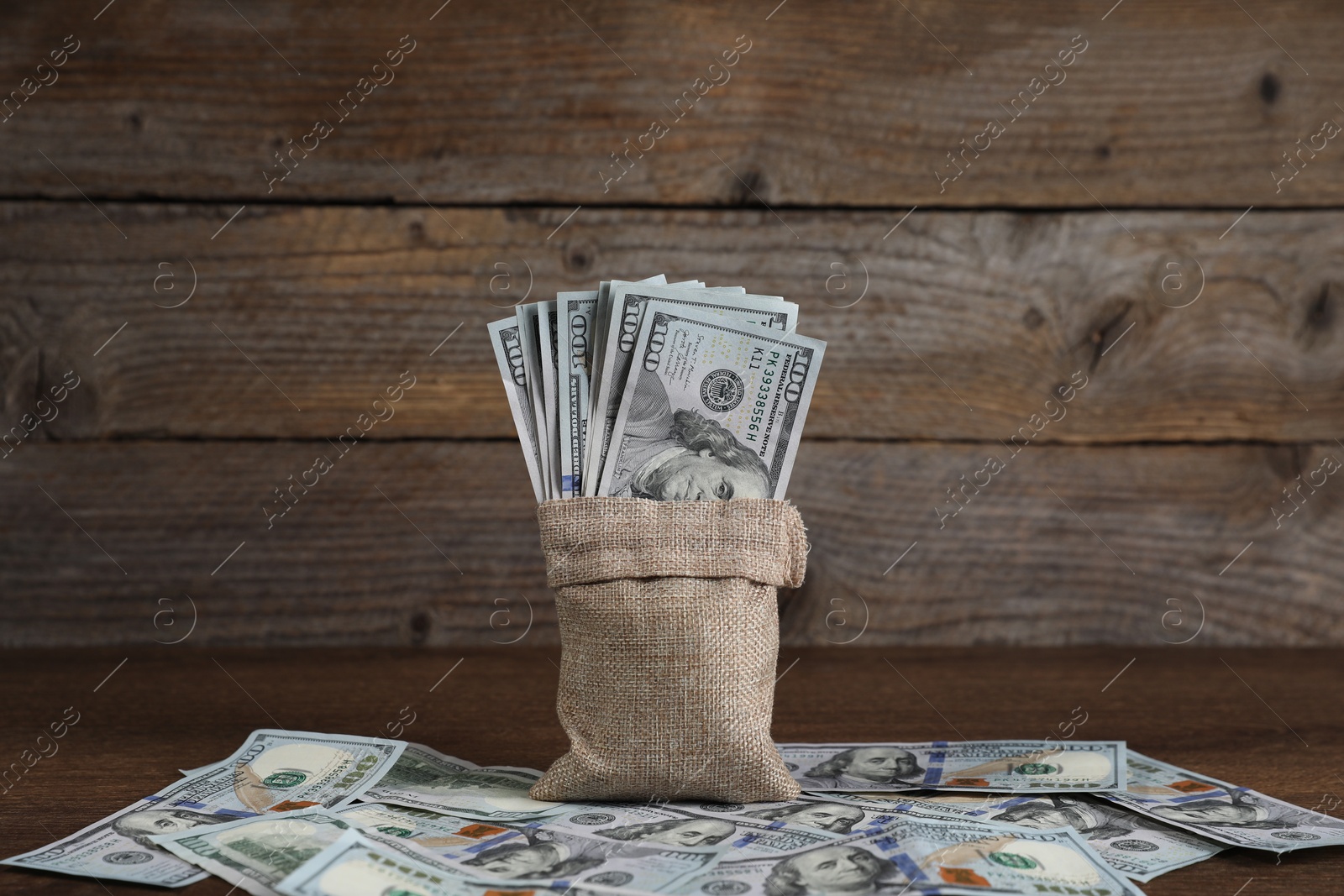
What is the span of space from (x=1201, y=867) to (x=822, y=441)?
831mm

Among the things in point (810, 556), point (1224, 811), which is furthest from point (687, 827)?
point (810, 556)

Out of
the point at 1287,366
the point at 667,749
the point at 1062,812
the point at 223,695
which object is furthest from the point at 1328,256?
the point at 223,695

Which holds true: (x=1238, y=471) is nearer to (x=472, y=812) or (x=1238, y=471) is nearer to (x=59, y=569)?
(x=472, y=812)

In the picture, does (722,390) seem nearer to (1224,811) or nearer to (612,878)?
(612,878)

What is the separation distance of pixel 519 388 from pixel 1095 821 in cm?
61

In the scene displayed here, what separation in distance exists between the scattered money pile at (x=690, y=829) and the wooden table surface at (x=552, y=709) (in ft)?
0.13

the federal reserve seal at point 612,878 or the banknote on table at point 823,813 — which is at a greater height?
the banknote on table at point 823,813

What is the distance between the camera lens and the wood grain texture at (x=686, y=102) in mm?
1431

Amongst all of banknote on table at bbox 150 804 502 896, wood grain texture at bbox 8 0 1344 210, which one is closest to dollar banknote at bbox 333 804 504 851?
banknote on table at bbox 150 804 502 896

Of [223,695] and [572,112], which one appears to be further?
[572,112]

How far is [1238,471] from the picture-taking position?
151 centimetres

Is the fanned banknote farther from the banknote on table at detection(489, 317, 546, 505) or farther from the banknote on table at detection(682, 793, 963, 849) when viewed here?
the banknote on table at detection(682, 793, 963, 849)

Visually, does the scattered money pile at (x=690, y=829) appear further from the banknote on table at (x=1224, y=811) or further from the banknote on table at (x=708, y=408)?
the banknote on table at (x=708, y=408)

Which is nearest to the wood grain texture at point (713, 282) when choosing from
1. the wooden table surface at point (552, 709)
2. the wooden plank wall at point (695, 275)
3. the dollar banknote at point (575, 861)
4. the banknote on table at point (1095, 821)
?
the wooden plank wall at point (695, 275)
